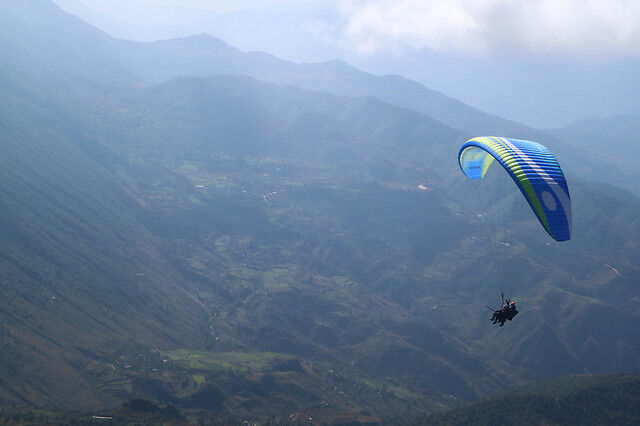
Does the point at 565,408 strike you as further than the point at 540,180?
Yes

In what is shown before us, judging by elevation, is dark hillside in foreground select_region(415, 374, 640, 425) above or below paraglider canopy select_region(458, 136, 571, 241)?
below

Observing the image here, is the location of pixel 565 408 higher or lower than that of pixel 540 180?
lower

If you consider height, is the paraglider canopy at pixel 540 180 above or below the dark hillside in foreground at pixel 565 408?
above

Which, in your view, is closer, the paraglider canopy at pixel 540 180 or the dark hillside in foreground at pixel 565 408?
the paraglider canopy at pixel 540 180

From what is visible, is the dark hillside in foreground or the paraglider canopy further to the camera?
the dark hillside in foreground

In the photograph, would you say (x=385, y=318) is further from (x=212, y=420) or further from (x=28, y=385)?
(x=28, y=385)
